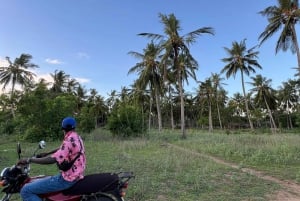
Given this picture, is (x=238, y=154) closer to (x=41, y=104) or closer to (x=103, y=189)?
(x=103, y=189)

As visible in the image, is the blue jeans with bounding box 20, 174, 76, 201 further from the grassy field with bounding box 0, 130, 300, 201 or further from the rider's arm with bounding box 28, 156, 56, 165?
the grassy field with bounding box 0, 130, 300, 201

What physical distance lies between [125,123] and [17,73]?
2545 centimetres

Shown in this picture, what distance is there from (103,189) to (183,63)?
22.2 m

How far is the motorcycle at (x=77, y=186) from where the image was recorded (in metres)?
3.75

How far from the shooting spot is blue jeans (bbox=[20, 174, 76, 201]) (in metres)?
3.73

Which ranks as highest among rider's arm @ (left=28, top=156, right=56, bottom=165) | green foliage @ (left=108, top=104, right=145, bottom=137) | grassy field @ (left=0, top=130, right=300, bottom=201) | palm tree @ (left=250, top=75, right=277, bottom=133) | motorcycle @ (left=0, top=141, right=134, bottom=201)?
palm tree @ (left=250, top=75, right=277, bottom=133)

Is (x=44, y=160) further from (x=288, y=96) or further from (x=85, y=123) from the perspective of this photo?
(x=288, y=96)

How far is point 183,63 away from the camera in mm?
25531

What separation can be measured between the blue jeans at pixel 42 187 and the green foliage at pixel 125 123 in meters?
21.2

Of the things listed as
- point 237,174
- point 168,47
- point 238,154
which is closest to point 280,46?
point 168,47

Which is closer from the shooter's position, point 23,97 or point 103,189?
point 103,189

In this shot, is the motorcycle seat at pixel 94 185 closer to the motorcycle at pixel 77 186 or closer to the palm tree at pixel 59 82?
the motorcycle at pixel 77 186

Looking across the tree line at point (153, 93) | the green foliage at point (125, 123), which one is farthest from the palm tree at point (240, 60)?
the green foliage at point (125, 123)

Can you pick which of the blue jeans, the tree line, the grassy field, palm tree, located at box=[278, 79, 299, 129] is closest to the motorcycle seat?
the blue jeans
